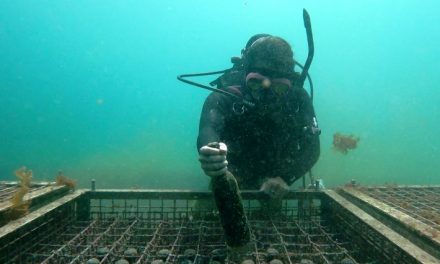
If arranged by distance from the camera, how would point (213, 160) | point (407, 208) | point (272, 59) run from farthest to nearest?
1. point (272, 59)
2. point (407, 208)
3. point (213, 160)

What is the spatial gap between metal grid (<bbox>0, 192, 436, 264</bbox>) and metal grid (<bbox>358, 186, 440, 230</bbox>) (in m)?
0.51

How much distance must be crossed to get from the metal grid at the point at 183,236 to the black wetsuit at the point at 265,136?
28.9 inches

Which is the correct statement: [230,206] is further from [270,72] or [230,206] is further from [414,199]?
[414,199]

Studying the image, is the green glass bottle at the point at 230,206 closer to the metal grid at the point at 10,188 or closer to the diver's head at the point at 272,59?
the diver's head at the point at 272,59

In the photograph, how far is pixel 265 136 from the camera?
15.5 feet

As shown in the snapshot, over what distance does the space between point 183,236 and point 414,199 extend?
106 inches

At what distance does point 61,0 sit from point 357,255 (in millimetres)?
89041

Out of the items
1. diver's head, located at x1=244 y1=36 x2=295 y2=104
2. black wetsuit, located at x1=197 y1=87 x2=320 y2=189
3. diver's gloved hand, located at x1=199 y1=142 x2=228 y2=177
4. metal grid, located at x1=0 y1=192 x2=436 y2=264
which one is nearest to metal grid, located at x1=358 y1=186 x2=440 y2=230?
metal grid, located at x1=0 y1=192 x2=436 y2=264

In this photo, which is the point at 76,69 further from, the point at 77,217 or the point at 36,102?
the point at 77,217

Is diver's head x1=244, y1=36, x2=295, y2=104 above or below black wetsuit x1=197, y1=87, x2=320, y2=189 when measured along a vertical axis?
above

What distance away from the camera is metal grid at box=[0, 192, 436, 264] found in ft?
9.93

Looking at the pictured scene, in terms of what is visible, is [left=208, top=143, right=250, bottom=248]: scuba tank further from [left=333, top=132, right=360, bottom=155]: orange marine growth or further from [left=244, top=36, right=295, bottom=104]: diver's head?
[left=333, top=132, right=360, bottom=155]: orange marine growth

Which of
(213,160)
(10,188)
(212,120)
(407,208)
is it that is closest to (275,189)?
(212,120)

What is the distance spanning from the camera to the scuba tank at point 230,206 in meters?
2.61
